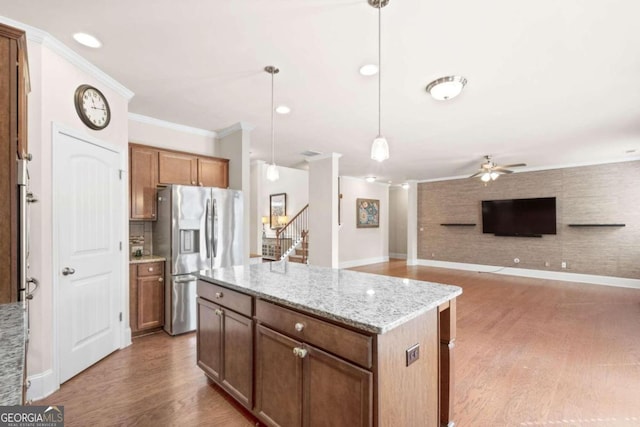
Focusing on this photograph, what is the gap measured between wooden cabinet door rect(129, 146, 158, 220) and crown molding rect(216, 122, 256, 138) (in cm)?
101

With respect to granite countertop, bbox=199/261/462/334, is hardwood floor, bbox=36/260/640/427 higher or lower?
lower

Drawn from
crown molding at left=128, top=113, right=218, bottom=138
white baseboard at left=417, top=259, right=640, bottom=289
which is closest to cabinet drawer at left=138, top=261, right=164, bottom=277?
crown molding at left=128, top=113, right=218, bottom=138

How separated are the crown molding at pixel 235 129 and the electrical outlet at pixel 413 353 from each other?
3536 mm

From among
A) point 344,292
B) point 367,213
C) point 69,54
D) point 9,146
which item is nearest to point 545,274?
point 367,213

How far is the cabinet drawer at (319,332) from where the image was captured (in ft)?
4.24

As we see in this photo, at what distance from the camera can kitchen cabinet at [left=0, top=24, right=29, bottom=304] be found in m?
1.24

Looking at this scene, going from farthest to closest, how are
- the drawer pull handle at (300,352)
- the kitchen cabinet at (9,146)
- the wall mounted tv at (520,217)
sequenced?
the wall mounted tv at (520,217) → the drawer pull handle at (300,352) → the kitchen cabinet at (9,146)

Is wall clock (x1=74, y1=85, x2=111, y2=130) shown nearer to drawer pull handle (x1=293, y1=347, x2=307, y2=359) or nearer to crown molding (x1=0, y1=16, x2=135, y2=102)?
crown molding (x1=0, y1=16, x2=135, y2=102)

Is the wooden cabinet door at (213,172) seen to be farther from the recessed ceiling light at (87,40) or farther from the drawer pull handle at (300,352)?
the drawer pull handle at (300,352)

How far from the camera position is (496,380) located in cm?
255

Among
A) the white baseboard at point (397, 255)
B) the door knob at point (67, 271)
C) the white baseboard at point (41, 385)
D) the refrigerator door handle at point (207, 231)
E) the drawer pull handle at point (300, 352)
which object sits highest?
the refrigerator door handle at point (207, 231)

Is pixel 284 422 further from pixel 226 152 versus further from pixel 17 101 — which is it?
pixel 226 152

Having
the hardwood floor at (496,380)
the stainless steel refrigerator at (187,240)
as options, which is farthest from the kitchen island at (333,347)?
the stainless steel refrigerator at (187,240)

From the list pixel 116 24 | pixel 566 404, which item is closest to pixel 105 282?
pixel 116 24
